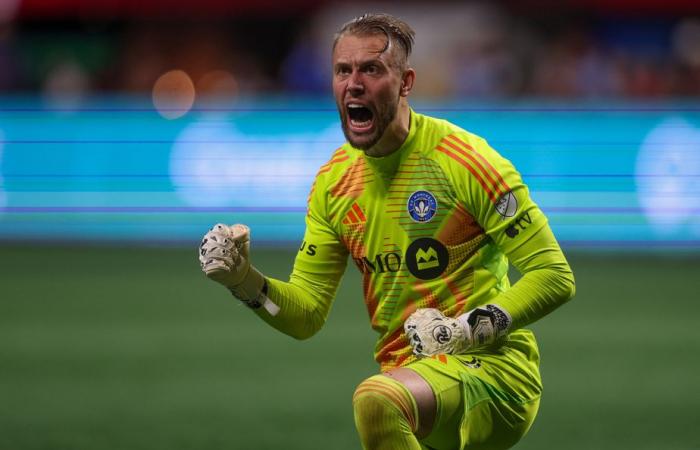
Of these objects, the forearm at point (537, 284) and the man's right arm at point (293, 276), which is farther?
the man's right arm at point (293, 276)

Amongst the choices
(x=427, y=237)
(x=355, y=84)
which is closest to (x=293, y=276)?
(x=427, y=237)

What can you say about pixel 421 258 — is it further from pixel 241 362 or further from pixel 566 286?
pixel 241 362

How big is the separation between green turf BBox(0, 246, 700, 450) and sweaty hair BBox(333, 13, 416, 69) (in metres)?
2.36

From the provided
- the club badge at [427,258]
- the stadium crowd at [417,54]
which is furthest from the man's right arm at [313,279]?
the stadium crowd at [417,54]

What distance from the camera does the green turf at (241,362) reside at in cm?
664

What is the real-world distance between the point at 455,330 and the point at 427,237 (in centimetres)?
50

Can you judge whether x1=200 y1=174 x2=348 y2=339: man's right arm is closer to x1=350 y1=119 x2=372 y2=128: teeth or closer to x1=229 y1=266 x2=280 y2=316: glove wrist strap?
x1=229 y1=266 x2=280 y2=316: glove wrist strap

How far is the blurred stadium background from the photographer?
7.34 metres

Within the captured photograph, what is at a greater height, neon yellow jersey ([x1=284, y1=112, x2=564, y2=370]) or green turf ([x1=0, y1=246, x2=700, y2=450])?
neon yellow jersey ([x1=284, y1=112, x2=564, y2=370])

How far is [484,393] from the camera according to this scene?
4.50 meters

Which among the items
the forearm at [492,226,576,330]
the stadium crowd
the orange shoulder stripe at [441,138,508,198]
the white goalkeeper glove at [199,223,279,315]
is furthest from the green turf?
the stadium crowd

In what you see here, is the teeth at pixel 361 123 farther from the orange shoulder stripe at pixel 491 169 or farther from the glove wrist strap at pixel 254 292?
the glove wrist strap at pixel 254 292

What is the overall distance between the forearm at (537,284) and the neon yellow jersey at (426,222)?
0.27 feet

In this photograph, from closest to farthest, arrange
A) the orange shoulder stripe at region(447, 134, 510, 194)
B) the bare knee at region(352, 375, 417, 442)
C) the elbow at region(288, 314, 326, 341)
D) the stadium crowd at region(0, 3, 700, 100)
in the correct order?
1. the bare knee at region(352, 375, 417, 442)
2. the orange shoulder stripe at region(447, 134, 510, 194)
3. the elbow at region(288, 314, 326, 341)
4. the stadium crowd at region(0, 3, 700, 100)
